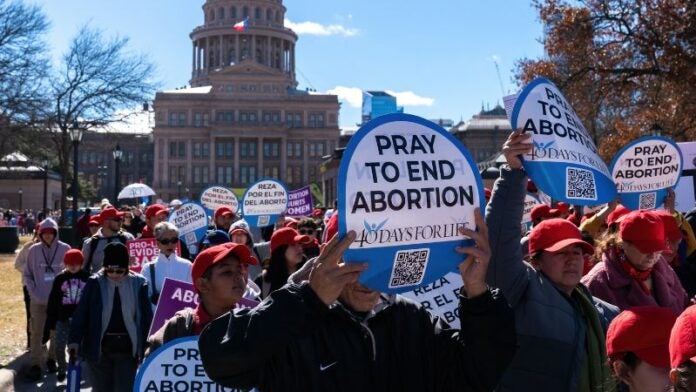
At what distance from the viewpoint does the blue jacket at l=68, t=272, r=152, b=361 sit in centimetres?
578

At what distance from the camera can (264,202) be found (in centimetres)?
1337

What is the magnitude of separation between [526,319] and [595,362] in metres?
0.34

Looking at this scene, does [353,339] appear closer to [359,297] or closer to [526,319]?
[359,297]

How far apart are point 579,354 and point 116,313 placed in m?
3.68

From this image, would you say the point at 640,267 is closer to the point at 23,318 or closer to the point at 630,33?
the point at 23,318

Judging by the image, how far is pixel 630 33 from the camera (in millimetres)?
18141

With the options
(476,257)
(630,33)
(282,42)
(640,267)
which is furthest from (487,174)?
(282,42)

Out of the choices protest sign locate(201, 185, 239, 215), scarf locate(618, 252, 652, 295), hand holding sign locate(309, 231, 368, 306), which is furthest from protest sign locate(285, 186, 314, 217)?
hand holding sign locate(309, 231, 368, 306)

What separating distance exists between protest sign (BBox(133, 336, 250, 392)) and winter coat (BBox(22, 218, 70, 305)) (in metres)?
5.67

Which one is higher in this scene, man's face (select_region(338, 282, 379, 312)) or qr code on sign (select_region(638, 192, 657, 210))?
qr code on sign (select_region(638, 192, 657, 210))

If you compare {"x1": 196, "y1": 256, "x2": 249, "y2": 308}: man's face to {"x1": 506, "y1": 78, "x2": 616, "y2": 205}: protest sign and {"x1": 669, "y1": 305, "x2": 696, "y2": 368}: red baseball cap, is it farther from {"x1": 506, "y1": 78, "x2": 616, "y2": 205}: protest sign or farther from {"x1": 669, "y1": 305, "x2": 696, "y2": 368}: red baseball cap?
{"x1": 669, "y1": 305, "x2": 696, "y2": 368}: red baseball cap

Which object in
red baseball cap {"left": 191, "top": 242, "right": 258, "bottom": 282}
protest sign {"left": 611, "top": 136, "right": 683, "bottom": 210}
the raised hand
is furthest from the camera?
protest sign {"left": 611, "top": 136, "right": 683, "bottom": 210}

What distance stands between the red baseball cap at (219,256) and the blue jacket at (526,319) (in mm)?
1140

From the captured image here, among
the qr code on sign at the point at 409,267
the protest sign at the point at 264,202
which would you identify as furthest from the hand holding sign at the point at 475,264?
the protest sign at the point at 264,202
